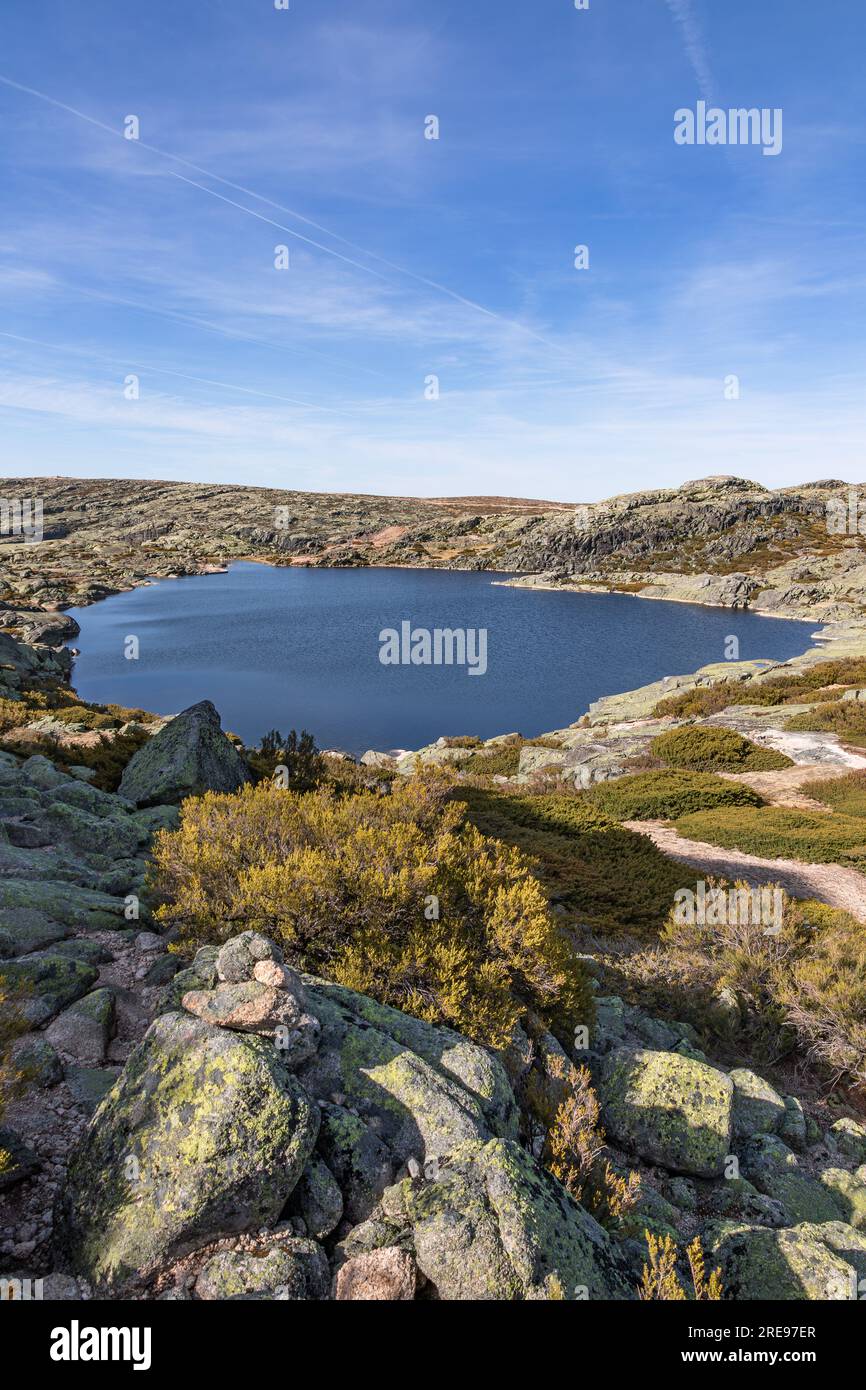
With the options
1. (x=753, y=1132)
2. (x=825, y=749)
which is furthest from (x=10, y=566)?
(x=753, y=1132)

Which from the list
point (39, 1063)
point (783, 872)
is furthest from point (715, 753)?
point (39, 1063)

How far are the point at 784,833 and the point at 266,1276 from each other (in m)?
17.7

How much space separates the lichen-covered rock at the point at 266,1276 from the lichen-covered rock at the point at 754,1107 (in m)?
5.00

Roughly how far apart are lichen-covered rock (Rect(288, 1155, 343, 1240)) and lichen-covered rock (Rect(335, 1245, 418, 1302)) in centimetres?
30

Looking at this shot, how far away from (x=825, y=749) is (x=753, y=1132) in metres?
23.3

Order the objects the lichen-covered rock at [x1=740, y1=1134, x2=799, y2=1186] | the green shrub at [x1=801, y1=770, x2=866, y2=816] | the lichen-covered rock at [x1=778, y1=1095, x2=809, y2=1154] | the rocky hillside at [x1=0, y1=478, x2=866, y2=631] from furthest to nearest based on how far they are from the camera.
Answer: the rocky hillside at [x1=0, y1=478, x2=866, y2=631] → the green shrub at [x1=801, y1=770, x2=866, y2=816] → the lichen-covered rock at [x1=778, y1=1095, x2=809, y2=1154] → the lichen-covered rock at [x1=740, y1=1134, x2=799, y2=1186]

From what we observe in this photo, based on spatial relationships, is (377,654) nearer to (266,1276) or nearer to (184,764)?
(184,764)

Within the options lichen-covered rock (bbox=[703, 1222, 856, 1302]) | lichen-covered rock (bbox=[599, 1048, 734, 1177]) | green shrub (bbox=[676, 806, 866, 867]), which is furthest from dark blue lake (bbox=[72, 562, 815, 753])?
lichen-covered rock (bbox=[703, 1222, 856, 1302])

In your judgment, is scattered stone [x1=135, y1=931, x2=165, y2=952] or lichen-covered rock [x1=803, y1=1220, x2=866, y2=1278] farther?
scattered stone [x1=135, y1=931, x2=165, y2=952]

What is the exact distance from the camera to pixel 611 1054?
6.83 metres

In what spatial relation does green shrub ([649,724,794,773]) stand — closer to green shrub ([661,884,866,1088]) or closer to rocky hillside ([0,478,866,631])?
green shrub ([661,884,866,1088])

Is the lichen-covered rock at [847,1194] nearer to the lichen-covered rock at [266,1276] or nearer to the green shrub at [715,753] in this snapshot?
the lichen-covered rock at [266,1276]

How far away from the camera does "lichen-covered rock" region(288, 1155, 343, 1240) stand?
3.95m
